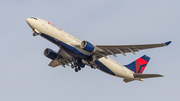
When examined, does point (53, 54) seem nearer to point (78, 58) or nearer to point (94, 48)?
point (78, 58)

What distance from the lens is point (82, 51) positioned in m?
34.4

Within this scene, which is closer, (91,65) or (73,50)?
(73,50)

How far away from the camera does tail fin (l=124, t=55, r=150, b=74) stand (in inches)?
1686

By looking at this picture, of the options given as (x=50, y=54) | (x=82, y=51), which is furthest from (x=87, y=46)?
(x=50, y=54)

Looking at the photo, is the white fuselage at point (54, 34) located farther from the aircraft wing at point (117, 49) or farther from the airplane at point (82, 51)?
the aircraft wing at point (117, 49)

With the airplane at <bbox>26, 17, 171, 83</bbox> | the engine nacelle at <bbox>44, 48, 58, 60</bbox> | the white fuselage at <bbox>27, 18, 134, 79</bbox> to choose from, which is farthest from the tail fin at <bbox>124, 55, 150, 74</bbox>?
the engine nacelle at <bbox>44, 48, 58, 60</bbox>

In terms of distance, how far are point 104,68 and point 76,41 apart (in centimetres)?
647

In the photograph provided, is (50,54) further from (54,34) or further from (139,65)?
(139,65)

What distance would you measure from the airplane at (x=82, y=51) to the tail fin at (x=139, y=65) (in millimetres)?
1049

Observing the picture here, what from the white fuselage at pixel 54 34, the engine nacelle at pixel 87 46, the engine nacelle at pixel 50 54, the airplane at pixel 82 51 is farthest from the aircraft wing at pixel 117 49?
the engine nacelle at pixel 50 54

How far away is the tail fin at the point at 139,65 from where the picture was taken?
42.8m

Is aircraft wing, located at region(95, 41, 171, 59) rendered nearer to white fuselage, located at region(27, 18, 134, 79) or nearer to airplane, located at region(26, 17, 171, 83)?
airplane, located at region(26, 17, 171, 83)

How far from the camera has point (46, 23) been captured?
32.8m

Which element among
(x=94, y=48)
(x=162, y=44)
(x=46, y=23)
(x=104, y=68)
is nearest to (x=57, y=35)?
(x=46, y=23)
